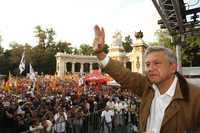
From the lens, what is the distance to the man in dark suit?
2.81 meters

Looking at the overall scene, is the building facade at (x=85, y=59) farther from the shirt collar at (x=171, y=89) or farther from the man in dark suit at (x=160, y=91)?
the shirt collar at (x=171, y=89)

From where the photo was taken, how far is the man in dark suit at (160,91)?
281 cm

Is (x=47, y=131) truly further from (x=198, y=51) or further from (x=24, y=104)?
(x=198, y=51)

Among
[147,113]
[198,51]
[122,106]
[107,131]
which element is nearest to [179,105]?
[147,113]

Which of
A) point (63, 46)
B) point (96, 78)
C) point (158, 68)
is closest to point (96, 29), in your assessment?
point (158, 68)

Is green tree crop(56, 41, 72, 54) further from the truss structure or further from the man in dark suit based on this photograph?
the man in dark suit

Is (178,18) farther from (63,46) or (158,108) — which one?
(63,46)

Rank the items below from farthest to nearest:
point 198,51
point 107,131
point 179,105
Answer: point 198,51 → point 107,131 → point 179,105

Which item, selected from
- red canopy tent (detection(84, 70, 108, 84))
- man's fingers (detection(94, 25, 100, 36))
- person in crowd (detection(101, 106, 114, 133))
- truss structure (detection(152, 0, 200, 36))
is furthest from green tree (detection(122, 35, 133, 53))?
man's fingers (detection(94, 25, 100, 36))

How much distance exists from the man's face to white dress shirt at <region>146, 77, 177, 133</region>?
8 centimetres

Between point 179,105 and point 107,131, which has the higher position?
point 179,105

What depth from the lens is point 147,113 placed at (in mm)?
2984

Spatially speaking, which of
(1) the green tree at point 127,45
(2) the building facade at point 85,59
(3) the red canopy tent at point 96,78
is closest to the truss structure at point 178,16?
(3) the red canopy tent at point 96,78

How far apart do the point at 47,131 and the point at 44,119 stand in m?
0.51
